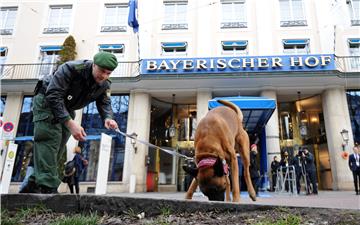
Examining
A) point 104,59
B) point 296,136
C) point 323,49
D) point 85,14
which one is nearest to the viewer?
point 104,59

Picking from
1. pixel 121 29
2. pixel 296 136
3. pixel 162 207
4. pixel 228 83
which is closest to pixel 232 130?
pixel 162 207

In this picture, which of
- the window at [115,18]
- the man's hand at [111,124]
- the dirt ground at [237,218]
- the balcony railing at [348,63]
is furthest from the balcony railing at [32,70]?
the dirt ground at [237,218]

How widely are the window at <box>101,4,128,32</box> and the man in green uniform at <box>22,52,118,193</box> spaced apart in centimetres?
1670

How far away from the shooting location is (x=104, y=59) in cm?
283

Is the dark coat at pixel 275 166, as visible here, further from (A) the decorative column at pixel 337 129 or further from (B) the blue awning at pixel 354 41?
(B) the blue awning at pixel 354 41

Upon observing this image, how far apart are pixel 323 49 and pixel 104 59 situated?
1716 centimetres

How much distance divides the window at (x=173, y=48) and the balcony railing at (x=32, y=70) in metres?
2.39

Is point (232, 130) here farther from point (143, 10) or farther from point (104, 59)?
point (143, 10)

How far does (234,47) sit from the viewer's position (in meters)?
17.8

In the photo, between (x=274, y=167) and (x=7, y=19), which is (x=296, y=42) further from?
(x=7, y=19)

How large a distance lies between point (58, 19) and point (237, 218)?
20952 mm

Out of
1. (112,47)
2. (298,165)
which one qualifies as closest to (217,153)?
(298,165)

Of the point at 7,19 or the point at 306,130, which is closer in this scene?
the point at 306,130

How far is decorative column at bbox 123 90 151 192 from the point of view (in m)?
15.3
